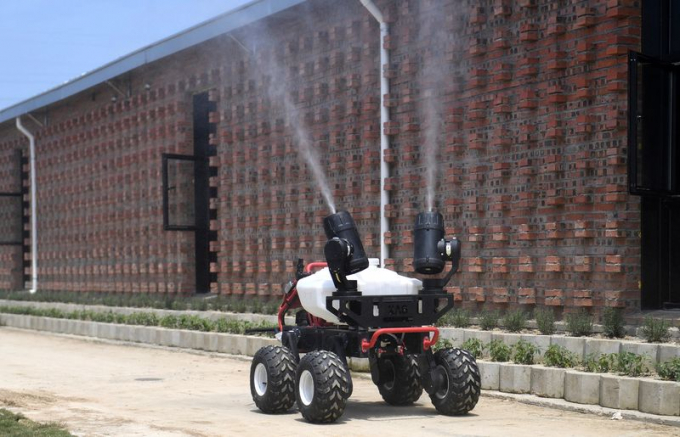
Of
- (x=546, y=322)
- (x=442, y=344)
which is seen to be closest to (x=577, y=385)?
→ (x=546, y=322)

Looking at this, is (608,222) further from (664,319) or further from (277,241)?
(277,241)

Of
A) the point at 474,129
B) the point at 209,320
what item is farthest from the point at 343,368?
the point at 209,320

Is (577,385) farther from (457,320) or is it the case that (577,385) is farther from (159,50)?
(159,50)

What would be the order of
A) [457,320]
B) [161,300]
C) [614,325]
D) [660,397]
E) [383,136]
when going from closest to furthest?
[660,397], [614,325], [457,320], [383,136], [161,300]

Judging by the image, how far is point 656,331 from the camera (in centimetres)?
1152

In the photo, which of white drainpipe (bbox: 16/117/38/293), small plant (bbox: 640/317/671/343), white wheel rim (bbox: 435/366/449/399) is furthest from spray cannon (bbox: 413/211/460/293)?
white drainpipe (bbox: 16/117/38/293)

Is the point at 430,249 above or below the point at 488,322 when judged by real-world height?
above

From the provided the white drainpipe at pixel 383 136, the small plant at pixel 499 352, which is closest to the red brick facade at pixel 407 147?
the white drainpipe at pixel 383 136

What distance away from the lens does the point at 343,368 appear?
9.50 meters

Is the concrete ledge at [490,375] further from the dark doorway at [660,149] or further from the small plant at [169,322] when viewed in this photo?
the small plant at [169,322]

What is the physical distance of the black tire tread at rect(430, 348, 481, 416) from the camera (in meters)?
9.73

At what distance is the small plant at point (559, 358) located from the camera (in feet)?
36.8

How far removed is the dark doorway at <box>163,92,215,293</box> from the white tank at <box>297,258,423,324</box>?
1304 cm

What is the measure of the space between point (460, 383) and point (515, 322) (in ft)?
12.8
